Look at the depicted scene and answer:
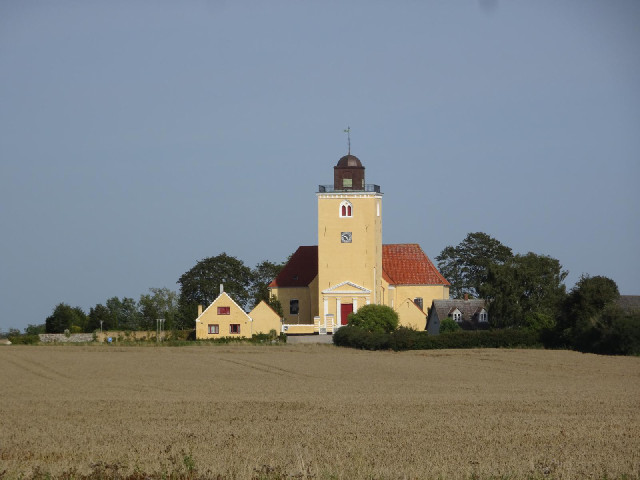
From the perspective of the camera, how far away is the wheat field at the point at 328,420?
44.3 feet

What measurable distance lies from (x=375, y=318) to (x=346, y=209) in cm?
1057

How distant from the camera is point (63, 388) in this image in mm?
31688

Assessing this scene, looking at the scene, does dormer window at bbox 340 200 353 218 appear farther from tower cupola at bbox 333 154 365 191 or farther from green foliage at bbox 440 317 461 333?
green foliage at bbox 440 317 461 333

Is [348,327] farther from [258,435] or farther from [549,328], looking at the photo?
[258,435]

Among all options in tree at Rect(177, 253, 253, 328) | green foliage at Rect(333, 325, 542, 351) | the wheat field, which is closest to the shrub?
green foliage at Rect(333, 325, 542, 351)

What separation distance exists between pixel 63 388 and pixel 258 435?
1581 centimetres

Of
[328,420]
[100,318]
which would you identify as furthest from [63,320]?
[328,420]

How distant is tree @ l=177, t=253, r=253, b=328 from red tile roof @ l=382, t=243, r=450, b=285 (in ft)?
82.2

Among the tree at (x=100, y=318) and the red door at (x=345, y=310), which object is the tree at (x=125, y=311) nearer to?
the tree at (x=100, y=318)

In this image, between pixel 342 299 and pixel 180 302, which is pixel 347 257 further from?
pixel 180 302

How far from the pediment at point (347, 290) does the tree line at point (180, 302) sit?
1303 centimetres

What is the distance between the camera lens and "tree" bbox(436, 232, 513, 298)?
4250 inches

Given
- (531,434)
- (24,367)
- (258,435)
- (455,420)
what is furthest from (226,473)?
(24,367)

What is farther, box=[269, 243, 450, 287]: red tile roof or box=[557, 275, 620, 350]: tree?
box=[269, 243, 450, 287]: red tile roof
